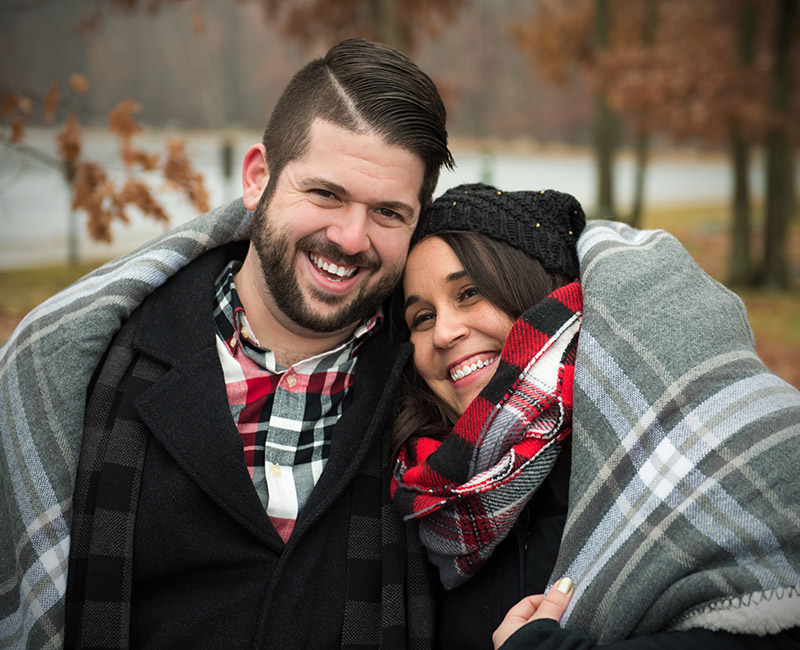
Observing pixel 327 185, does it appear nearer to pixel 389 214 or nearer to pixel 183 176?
pixel 389 214

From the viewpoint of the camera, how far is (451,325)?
7.15 feet

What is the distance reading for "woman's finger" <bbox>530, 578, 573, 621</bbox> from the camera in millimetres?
1692

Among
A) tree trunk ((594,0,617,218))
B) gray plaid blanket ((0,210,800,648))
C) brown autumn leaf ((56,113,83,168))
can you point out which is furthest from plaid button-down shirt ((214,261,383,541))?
tree trunk ((594,0,617,218))

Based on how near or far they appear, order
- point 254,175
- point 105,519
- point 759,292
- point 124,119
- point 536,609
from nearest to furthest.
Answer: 1. point 536,609
2. point 105,519
3. point 254,175
4. point 124,119
5. point 759,292

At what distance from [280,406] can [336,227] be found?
57cm

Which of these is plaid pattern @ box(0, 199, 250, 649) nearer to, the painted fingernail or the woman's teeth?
the woman's teeth

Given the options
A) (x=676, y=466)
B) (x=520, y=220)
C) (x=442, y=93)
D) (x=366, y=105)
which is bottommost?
(x=442, y=93)

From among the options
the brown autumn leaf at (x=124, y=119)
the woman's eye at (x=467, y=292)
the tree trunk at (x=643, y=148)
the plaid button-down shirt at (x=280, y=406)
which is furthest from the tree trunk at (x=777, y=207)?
the plaid button-down shirt at (x=280, y=406)

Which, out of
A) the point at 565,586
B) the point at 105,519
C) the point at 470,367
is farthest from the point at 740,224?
the point at 105,519

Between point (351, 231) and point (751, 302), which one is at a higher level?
point (351, 231)

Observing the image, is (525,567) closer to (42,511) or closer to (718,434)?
(718,434)

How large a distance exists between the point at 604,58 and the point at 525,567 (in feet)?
24.7

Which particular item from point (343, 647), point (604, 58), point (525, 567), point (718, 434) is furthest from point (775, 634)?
point (604, 58)

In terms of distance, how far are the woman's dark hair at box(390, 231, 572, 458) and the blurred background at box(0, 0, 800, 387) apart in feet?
6.68
